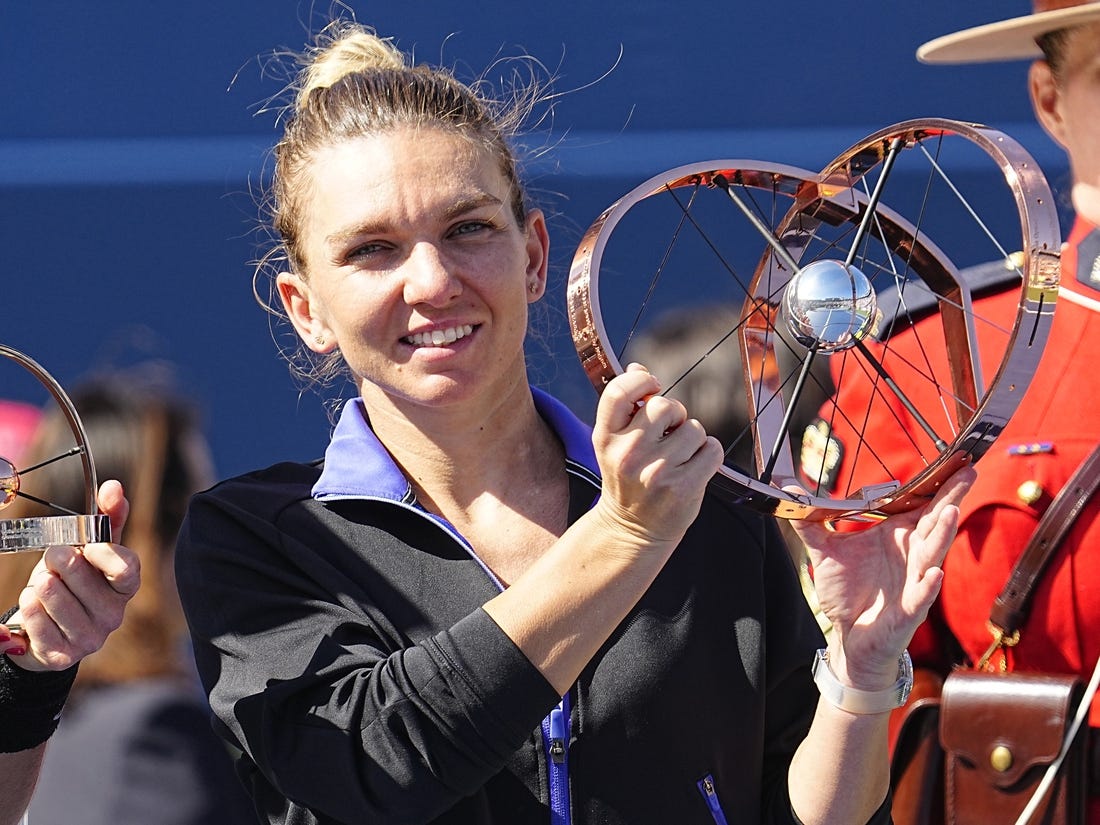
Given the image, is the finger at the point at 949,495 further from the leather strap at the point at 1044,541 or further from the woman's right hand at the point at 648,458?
the leather strap at the point at 1044,541

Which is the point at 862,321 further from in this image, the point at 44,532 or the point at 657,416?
the point at 44,532

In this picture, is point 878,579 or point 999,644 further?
point 999,644

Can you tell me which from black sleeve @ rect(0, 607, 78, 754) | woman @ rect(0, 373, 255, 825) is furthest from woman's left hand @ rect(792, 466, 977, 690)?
woman @ rect(0, 373, 255, 825)

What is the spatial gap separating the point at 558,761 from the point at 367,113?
0.82m

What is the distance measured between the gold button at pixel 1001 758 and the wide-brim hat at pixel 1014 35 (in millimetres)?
958

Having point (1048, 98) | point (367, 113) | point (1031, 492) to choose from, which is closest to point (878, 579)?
point (1031, 492)

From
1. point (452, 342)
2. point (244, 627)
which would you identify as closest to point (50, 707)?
point (244, 627)

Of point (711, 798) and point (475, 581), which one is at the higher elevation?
point (475, 581)

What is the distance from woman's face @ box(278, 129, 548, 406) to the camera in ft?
6.00

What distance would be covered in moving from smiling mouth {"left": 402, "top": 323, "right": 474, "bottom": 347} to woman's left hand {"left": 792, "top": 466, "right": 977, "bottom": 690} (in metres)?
0.45

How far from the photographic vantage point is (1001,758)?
6.97ft

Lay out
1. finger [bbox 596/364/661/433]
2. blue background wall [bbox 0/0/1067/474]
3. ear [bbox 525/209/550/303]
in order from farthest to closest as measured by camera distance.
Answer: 1. blue background wall [bbox 0/0/1067/474]
2. ear [bbox 525/209/550/303]
3. finger [bbox 596/364/661/433]

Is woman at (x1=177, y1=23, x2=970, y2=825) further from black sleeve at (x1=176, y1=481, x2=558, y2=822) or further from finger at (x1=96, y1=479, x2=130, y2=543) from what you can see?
finger at (x1=96, y1=479, x2=130, y2=543)

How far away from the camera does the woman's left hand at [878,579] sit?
5.81 ft
